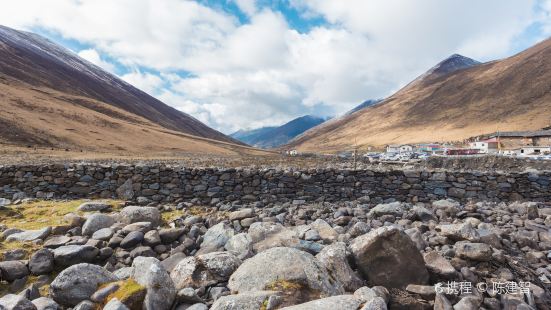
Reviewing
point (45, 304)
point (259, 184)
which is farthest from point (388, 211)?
point (45, 304)

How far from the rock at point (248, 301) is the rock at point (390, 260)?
6.24 feet

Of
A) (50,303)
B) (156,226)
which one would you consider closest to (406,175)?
(156,226)

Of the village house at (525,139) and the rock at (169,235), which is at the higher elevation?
the village house at (525,139)

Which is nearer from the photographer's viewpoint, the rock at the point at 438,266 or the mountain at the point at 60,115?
the rock at the point at 438,266

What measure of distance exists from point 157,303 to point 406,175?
1119 cm

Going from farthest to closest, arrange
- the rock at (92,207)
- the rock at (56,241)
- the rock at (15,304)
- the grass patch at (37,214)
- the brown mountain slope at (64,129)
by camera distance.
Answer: the brown mountain slope at (64,129), the rock at (92,207), the grass patch at (37,214), the rock at (56,241), the rock at (15,304)

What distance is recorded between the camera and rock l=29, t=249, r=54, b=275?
18.8ft

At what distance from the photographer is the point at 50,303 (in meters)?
4.56

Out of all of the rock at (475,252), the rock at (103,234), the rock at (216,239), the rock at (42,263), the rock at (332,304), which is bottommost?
the rock at (42,263)

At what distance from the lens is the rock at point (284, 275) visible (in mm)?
4566

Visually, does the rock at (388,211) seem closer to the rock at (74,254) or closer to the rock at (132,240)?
the rock at (132,240)

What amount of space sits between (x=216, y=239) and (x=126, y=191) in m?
7.78

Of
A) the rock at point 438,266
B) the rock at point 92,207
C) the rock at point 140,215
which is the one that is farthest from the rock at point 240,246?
the rock at point 92,207

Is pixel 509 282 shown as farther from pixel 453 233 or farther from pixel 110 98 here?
pixel 110 98
